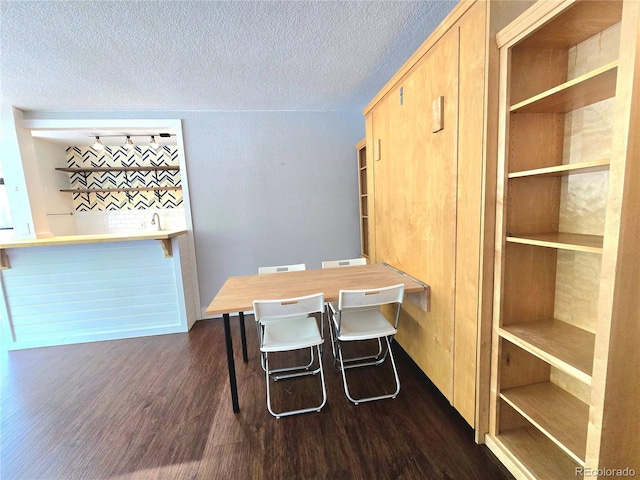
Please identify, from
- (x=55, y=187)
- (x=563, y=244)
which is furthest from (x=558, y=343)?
(x=55, y=187)

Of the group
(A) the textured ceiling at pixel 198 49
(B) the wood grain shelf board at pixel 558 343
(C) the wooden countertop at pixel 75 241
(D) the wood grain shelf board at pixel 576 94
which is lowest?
(B) the wood grain shelf board at pixel 558 343

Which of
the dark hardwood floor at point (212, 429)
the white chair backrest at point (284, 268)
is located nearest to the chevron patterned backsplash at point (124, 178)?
the dark hardwood floor at point (212, 429)

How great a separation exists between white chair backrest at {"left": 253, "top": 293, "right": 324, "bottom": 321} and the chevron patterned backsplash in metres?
3.94

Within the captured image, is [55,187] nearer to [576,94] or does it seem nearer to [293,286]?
[293,286]

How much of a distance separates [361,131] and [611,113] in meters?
2.59

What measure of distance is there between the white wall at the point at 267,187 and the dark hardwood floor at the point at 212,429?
1398 millimetres

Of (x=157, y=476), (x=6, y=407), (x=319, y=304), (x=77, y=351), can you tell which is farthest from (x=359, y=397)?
(x=77, y=351)

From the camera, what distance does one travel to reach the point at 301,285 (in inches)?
74.7

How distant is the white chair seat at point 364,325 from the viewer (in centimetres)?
175

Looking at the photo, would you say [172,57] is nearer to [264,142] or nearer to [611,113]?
[264,142]

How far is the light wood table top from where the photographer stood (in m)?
1.62

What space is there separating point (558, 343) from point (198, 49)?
9.08 feet

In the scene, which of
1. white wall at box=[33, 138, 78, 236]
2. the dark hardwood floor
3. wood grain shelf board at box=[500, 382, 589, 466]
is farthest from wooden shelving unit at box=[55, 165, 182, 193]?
wood grain shelf board at box=[500, 382, 589, 466]

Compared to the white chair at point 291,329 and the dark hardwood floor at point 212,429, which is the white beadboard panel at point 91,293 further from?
the white chair at point 291,329
